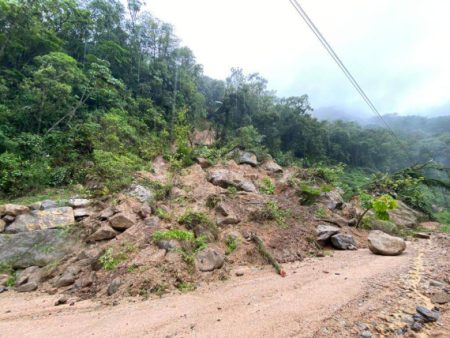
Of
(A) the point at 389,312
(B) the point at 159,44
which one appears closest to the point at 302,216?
(A) the point at 389,312

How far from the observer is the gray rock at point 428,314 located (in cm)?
333

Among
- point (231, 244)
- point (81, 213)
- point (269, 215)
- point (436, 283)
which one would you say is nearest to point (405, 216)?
point (436, 283)

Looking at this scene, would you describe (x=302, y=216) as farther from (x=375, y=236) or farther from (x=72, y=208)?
(x=72, y=208)

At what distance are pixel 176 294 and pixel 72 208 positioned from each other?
458cm

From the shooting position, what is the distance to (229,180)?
991 cm

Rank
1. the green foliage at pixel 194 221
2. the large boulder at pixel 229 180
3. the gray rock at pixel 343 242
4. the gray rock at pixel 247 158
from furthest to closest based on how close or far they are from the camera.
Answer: the gray rock at pixel 247 158, the large boulder at pixel 229 180, the gray rock at pixel 343 242, the green foliage at pixel 194 221

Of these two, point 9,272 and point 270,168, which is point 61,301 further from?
point 270,168

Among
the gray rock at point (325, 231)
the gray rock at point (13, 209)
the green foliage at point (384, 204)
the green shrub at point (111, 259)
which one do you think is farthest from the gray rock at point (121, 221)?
the green foliage at point (384, 204)

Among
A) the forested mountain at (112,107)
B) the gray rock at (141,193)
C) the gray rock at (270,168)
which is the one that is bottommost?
the gray rock at (141,193)

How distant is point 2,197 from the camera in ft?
24.1

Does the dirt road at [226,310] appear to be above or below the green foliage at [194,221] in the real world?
below

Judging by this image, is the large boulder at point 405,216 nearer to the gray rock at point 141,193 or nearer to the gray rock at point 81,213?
the gray rock at point 141,193

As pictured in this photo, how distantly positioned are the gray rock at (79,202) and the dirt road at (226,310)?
2687mm

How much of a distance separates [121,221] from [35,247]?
2075 millimetres
